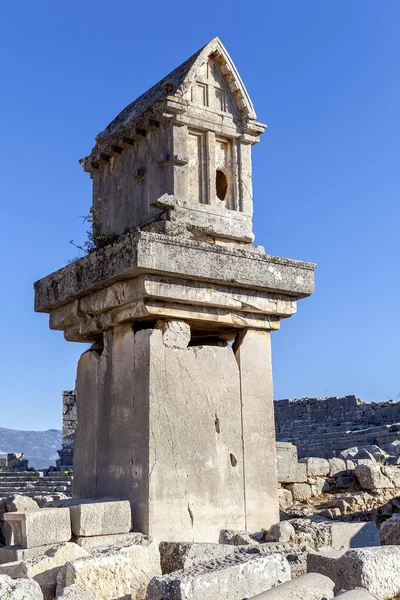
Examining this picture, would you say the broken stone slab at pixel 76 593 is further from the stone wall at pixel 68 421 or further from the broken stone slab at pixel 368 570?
the stone wall at pixel 68 421

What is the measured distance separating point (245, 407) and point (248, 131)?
7.95 ft

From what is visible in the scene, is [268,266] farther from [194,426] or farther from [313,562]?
[313,562]

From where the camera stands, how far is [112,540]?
5234 millimetres

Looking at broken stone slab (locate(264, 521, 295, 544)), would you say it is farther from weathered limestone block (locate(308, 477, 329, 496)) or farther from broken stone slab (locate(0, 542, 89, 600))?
weathered limestone block (locate(308, 477, 329, 496))

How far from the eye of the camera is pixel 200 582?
12.1 ft

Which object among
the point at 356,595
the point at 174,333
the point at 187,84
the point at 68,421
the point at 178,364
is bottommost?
the point at 356,595

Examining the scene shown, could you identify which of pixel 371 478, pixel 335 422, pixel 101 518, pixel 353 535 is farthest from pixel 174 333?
pixel 335 422

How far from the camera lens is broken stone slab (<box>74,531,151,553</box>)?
5.10 m

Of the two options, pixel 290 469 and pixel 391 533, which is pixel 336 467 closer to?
pixel 290 469

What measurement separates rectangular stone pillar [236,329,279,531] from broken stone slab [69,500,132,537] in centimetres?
108

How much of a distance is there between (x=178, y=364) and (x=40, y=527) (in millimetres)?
1564

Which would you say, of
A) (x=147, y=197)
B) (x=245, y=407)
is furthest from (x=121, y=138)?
(x=245, y=407)

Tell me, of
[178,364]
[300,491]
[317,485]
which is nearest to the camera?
[178,364]

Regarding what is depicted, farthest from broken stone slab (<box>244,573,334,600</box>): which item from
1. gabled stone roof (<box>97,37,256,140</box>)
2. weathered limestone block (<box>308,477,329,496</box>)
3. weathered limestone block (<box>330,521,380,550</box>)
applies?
gabled stone roof (<box>97,37,256,140</box>)
